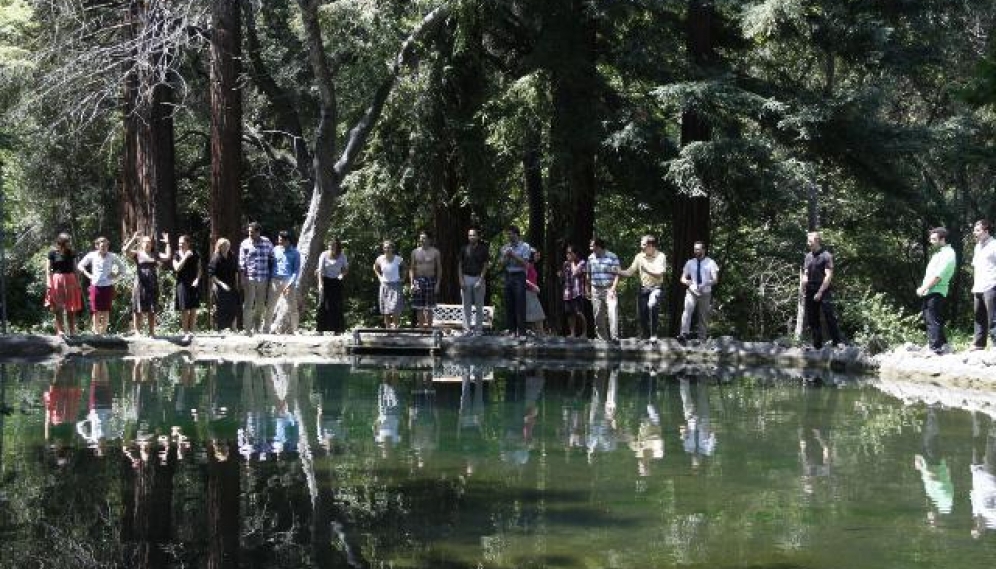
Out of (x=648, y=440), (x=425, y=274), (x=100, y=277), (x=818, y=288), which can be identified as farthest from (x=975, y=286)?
(x=100, y=277)

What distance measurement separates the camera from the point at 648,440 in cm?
957

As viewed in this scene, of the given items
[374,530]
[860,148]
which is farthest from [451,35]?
[374,530]

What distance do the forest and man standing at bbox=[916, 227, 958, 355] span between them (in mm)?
1157

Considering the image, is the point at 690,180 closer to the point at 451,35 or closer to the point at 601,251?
the point at 601,251

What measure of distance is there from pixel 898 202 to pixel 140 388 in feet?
38.7

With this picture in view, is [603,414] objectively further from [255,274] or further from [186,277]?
[186,277]

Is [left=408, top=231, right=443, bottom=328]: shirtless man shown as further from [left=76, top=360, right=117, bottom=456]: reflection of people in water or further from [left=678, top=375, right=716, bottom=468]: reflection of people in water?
[left=76, top=360, right=117, bottom=456]: reflection of people in water

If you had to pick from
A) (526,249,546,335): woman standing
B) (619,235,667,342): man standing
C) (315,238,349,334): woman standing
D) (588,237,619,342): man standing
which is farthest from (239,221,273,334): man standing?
(619,235,667,342): man standing

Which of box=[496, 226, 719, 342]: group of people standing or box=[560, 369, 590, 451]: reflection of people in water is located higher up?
box=[496, 226, 719, 342]: group of people standing

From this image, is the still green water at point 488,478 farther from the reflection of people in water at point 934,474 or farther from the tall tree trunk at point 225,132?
the tall tree trunk at point 225,132

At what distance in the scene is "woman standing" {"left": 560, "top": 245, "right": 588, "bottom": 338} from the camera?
17750mm

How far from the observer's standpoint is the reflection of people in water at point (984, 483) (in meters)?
6.84

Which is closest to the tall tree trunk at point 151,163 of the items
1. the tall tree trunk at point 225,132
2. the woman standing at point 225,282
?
the tall tree trunk at point 225,132

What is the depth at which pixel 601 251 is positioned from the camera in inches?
677
